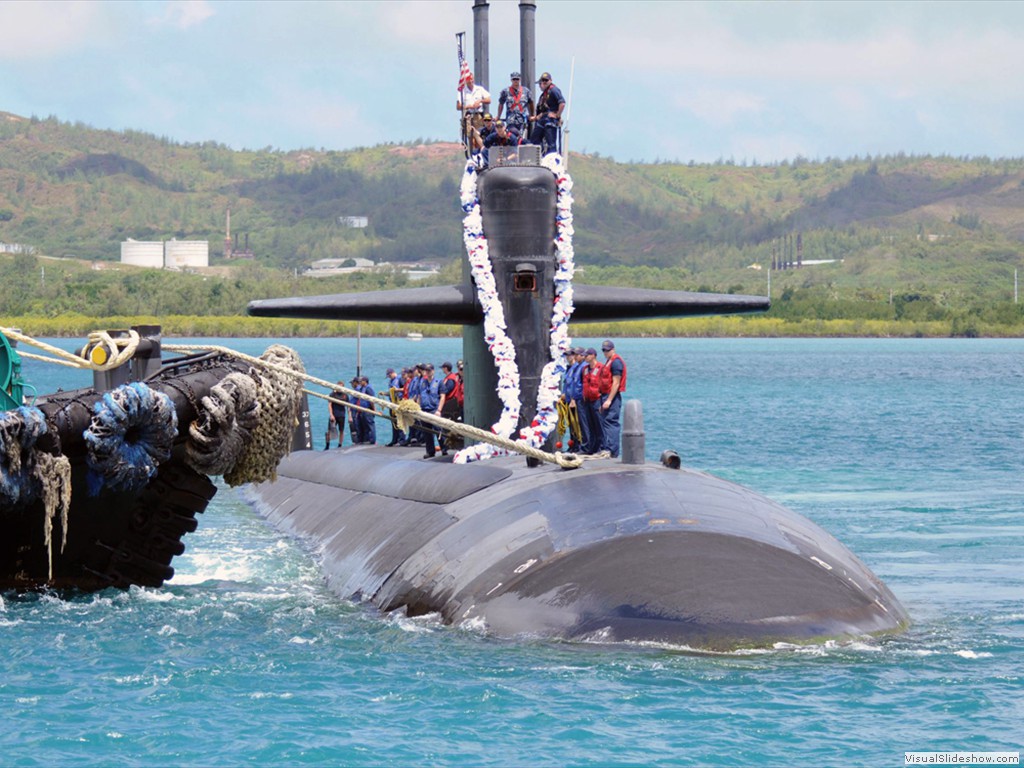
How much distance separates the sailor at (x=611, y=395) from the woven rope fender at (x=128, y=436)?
6.35 metres

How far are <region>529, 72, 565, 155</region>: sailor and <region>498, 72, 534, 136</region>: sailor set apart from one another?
0.35 ft

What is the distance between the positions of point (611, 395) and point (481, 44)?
4.12m

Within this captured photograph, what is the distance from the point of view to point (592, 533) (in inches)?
447

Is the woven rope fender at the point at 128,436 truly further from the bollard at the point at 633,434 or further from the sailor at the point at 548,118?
the sailor at the point at 548,118

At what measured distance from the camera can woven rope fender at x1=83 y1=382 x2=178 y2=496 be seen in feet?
37.5

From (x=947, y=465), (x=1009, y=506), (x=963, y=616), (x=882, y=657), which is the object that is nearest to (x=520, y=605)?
(x=882, y=657)

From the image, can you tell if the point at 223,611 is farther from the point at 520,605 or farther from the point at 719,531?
the point at 719,531

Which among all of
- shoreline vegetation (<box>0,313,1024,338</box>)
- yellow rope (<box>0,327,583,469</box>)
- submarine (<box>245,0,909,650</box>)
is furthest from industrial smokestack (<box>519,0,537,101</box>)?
shoreline vegetation (<box>0,313,1024,338</box>)

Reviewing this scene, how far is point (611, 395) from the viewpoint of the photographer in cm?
1714

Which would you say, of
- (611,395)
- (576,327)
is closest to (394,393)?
(611,395)

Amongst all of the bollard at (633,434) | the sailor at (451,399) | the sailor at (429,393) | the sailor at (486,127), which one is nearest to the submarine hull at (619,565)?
the bollard at (633,434)

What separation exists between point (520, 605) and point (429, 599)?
119 centimetres

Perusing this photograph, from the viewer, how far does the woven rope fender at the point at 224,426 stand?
39.7 ft

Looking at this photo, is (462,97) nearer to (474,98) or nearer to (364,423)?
(474,98)
